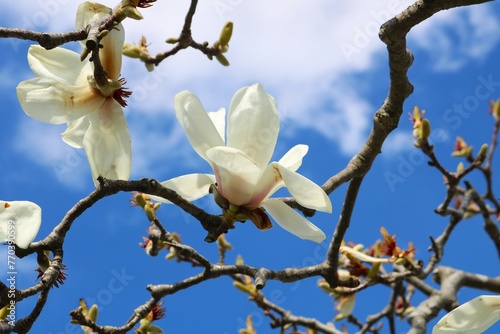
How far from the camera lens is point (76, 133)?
4.83 ft

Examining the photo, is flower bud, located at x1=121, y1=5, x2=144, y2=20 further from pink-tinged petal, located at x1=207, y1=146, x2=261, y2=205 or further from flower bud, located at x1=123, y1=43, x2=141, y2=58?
Answer: flower bud, located at x1=123, y1=43, x2=141, y2=58

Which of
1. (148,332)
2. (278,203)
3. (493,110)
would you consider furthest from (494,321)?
(493,110)

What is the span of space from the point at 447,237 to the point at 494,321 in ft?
5.31

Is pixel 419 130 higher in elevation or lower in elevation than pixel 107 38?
higher

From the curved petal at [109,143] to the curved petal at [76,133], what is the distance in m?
0.08

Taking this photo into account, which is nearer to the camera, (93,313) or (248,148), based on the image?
(248,148)

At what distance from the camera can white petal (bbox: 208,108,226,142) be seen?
53.3 inches

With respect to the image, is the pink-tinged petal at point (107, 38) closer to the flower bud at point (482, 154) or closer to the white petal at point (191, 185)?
the white petal at point (191, 185)

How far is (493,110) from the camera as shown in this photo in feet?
11.0

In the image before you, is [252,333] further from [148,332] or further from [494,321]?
[494,321]

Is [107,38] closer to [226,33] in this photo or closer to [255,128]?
[255,128]

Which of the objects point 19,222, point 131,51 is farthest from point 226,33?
point 19,222

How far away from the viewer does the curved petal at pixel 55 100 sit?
1320mm

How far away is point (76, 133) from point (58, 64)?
17cm
